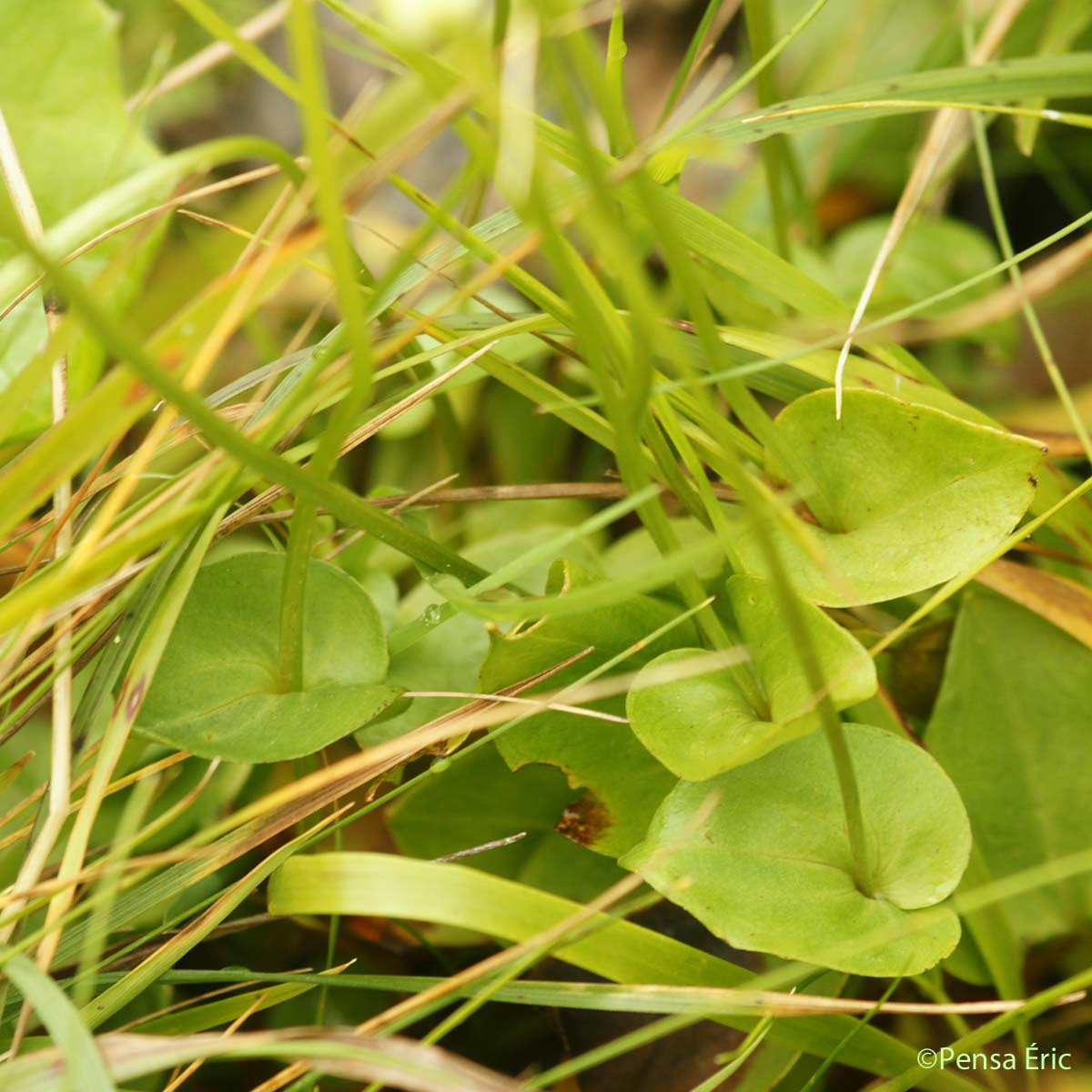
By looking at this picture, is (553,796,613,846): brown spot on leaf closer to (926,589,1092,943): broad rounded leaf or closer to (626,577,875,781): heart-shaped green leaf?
(626,577,875,781): heart-shaped green leaf

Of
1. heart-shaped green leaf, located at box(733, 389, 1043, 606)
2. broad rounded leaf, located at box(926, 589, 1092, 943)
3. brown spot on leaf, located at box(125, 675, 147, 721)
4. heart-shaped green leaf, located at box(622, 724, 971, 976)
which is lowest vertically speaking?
broad rounded leaf, located at box(926, 589, 1092, 943)

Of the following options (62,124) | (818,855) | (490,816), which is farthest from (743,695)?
(62,124)

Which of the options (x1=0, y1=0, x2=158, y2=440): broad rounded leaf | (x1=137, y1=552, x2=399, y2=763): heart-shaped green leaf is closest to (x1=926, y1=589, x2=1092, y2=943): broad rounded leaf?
(x1=137, y1=552, x2=399, y2=763): heart-shaped green leaf

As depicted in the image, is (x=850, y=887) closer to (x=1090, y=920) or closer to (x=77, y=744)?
(x=1090, y=920)

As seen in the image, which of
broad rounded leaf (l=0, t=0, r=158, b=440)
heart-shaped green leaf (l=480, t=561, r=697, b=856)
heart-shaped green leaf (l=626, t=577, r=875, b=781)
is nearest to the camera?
heart-shaped green leaf (l=626, t=577, r=875, b=781)

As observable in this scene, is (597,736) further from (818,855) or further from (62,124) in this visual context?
(62,124)

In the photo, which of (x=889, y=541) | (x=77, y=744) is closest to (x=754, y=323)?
(x=889, y=541)
